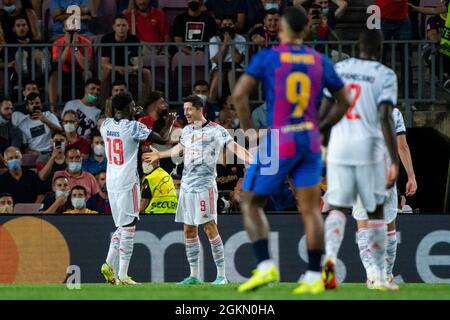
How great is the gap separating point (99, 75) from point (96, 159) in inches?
59.6

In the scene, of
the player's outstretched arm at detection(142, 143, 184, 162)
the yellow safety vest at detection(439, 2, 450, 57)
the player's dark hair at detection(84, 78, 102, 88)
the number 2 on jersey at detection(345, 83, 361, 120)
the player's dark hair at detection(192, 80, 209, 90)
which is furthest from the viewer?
the player's dark hair at detection(84, 78, 102, 88)

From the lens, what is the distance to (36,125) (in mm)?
22344

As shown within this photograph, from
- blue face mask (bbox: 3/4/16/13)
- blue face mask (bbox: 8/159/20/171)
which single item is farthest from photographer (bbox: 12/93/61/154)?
blue face mask (bbox: 3/4/16/13)

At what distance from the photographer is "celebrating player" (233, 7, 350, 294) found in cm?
1241

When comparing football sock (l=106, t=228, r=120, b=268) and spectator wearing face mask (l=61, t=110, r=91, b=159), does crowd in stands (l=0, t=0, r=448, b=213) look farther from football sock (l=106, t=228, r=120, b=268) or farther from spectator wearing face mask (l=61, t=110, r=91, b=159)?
football sock (l=106, t=228, r=120, b=268)

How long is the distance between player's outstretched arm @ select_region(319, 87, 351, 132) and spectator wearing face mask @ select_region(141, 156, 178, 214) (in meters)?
7.48

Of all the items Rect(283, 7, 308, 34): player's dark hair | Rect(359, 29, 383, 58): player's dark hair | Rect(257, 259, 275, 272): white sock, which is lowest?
Rect(257, 259, 275, 272): white sock

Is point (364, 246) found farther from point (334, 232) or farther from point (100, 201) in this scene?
point (100, 201)

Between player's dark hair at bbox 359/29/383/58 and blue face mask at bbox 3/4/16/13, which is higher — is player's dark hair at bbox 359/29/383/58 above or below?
below

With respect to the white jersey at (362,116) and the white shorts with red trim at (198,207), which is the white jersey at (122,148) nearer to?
the white shorts with red trim at (198,207)

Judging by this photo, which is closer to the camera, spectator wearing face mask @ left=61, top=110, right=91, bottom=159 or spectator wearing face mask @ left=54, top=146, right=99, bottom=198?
spectator wearing face mask @ left=54, top=146, right=99, bottom=198

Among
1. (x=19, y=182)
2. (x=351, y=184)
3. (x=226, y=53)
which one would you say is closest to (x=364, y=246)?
(x=351, y=184)

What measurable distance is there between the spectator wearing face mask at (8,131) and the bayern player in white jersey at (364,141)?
9.53m
